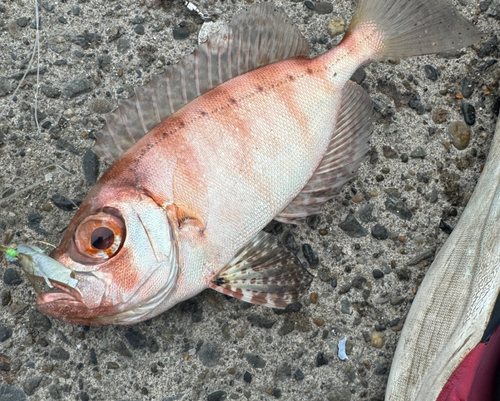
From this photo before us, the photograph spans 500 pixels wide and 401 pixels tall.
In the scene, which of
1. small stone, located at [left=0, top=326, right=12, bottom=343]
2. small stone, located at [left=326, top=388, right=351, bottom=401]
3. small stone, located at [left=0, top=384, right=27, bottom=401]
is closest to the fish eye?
small stone, located at [left=0, top=326, right=12, bottom=343]

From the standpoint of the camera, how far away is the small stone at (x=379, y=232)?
2.23 m

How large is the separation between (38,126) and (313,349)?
4.89 feet

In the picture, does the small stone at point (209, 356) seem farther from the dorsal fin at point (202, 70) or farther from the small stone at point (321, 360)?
the dorsal fin at point (202, 70)

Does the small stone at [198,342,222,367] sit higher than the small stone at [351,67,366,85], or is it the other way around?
the small stone at [351,67,366,85]

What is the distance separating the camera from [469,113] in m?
2.34

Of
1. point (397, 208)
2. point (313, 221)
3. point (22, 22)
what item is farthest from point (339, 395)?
point (22, 22)

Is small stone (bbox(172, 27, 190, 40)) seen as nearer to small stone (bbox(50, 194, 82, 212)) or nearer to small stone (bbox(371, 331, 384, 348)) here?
small stone (bbox(50, 194, 82, 212))

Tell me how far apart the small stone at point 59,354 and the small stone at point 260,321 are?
2.42 ft

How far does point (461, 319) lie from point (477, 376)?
0.22 meters

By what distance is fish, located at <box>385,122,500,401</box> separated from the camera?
186 cm

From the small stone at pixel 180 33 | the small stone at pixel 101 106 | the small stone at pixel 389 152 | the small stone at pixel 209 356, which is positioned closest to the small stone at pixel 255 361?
the small stone at pixel 209 356

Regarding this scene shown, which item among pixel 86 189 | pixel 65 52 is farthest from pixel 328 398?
pixel 65 52

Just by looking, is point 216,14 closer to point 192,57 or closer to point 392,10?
point 192,57

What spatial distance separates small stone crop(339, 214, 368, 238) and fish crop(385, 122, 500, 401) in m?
0.33
